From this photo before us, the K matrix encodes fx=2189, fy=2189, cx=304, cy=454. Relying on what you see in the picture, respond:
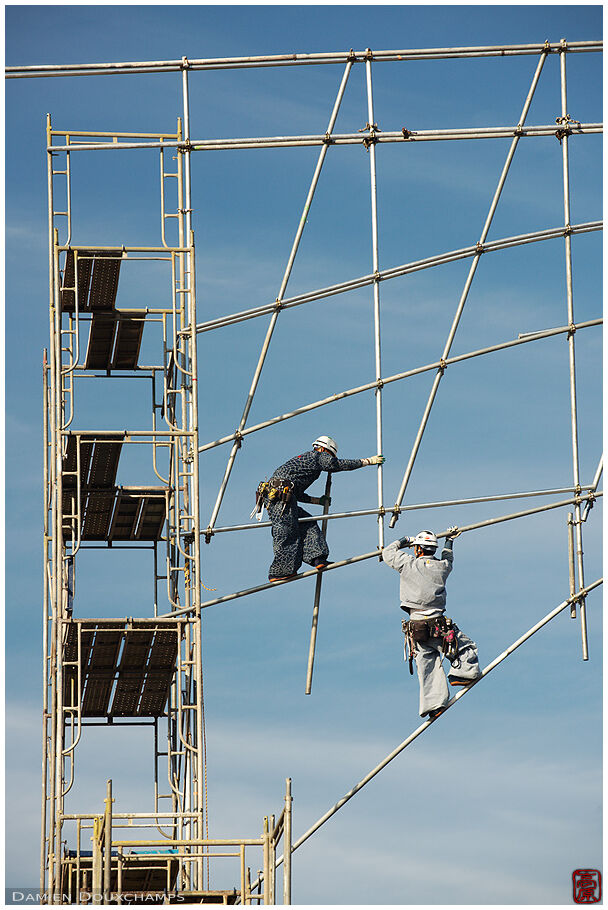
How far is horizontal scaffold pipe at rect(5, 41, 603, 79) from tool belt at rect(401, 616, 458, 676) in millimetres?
7354

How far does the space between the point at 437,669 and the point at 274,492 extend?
3005 millimetres

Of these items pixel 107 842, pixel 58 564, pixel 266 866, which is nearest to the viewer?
pixel 107 842

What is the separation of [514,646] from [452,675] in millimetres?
866

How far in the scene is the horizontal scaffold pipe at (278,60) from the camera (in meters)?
28.2

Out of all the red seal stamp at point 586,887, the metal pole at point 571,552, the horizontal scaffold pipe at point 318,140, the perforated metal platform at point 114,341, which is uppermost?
the horizontal scaffold pipe at point 318,140

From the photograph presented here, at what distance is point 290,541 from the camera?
27625 mm

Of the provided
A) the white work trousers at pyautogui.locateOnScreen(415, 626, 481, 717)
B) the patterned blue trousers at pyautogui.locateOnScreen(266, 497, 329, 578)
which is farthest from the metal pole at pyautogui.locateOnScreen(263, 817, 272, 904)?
the patterned blue trousers at pyautogui.locateOnScreen(266, 497, 329, 578)

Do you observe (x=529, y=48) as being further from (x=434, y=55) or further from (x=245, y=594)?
(x=245, y=594)

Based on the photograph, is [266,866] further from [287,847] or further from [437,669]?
[437,669]

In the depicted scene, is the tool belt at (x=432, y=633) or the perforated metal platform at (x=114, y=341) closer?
the tool belt at (x=432, y=633)

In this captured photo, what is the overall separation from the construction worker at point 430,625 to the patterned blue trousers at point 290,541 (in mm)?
955

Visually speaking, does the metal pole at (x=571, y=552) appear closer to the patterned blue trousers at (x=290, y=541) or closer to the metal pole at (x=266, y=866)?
the patterned blue trousers at (x=290, y=541)

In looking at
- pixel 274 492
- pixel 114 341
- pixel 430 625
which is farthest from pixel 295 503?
pixel 114 341

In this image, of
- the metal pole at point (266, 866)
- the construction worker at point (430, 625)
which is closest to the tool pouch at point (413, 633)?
the construction worker at point (430, 625)
